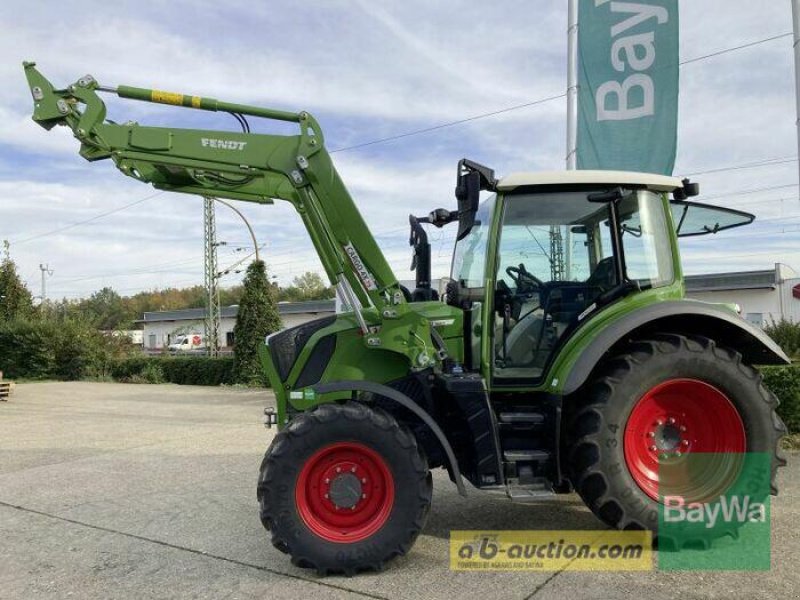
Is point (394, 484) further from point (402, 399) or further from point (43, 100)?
point (43, 100)

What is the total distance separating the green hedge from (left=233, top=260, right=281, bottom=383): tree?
1.01m

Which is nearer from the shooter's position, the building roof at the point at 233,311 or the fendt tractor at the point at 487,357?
the fendt tractor at the point at 487,357

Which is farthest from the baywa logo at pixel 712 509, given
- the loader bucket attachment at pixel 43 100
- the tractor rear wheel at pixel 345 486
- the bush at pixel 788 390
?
the loader bucket attachment at pixel 43 100

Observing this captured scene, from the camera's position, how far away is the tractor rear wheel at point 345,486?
3805mm

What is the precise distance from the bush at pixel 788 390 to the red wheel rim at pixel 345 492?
5.43 m

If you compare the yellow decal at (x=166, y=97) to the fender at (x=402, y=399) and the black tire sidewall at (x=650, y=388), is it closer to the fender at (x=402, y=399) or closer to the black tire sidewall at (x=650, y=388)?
the fender at (x=402, y=399)

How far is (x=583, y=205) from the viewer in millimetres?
4383

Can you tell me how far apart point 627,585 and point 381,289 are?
2316 mm

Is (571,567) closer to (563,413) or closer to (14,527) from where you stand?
(563,413)

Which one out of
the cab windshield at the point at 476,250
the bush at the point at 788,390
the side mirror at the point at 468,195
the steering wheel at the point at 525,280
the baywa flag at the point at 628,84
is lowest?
the bush at the point at 788,390

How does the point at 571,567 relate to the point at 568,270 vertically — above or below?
below

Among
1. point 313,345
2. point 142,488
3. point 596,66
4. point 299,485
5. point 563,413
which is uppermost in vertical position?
point 596,66

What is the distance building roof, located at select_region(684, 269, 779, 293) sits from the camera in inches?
1171

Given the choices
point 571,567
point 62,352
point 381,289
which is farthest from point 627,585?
point 62,352
